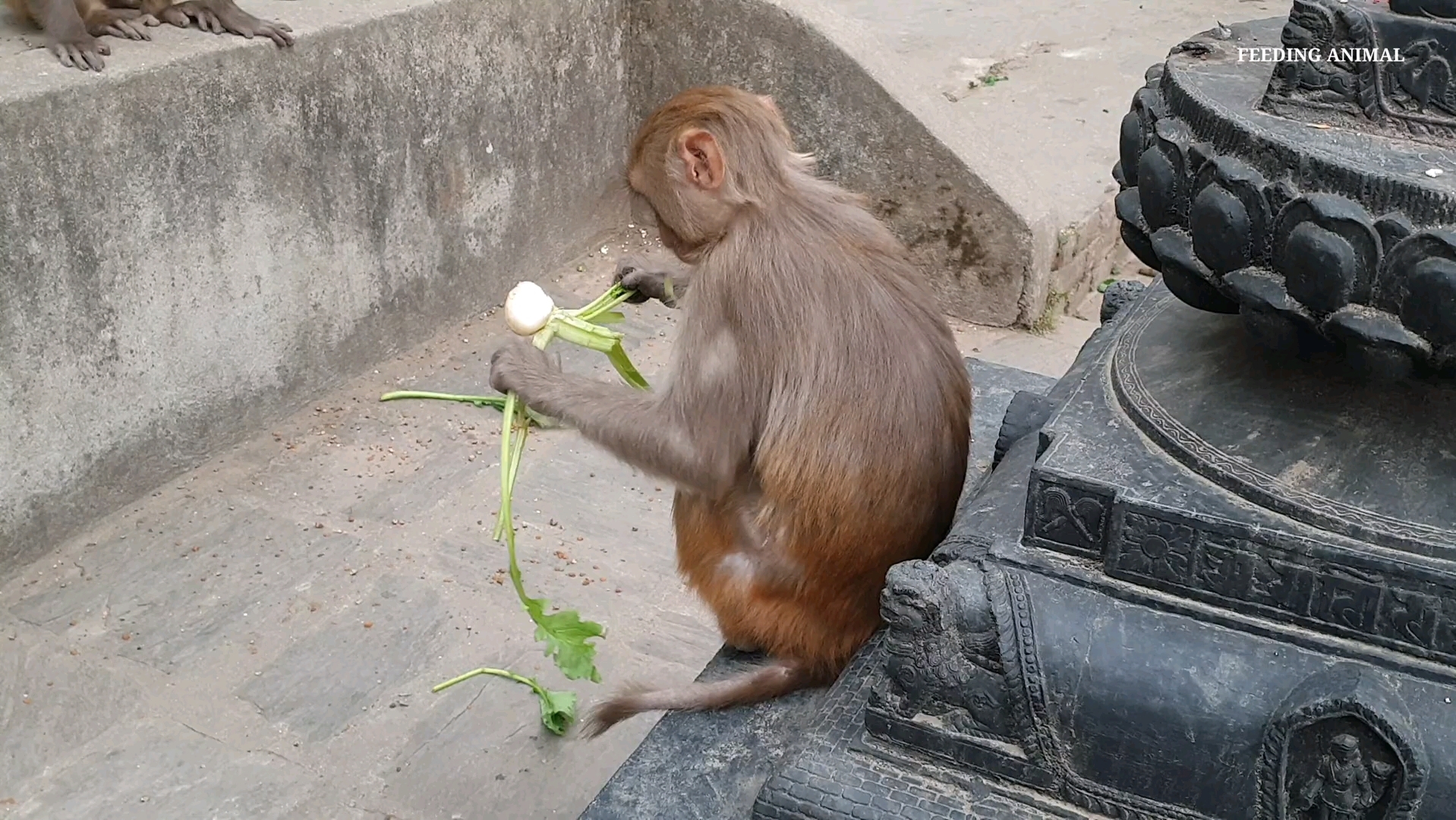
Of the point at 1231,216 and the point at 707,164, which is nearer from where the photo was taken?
the point at 1231,216

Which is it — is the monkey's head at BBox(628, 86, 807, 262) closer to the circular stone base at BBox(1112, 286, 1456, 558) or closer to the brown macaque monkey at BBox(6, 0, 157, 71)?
the circular stone base at BBox(1112, 286, 1456, 558)

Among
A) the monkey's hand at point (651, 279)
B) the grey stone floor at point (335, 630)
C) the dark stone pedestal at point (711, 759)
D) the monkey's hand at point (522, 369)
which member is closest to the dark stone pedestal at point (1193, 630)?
the dark stone pedestal at point (711, 759)

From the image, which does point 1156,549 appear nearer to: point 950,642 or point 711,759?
point 950,642

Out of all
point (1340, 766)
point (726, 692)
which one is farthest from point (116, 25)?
point (1340, 766)

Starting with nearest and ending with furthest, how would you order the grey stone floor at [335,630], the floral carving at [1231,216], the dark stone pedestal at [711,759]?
the floral carving at [1231,216]
the dark stone pedestal at [711,759]
the grey stone floor at [335,630]

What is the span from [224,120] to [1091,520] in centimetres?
334

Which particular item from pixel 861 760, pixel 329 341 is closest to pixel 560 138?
pixel 329 341

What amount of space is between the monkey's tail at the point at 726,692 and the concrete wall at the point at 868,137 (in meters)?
3.23

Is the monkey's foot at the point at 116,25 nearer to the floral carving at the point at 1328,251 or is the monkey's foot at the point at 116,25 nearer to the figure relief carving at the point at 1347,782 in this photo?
the floral carving at the point at 1328,251

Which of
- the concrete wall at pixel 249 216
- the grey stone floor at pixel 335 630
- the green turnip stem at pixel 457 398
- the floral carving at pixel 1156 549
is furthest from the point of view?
the concrete wall at pixel 249 216

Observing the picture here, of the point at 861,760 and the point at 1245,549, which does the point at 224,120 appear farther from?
the point at 1245,549

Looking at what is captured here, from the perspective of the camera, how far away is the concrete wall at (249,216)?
153 inches

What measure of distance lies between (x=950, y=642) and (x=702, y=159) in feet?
3.62

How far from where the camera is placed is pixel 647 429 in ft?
8.57
